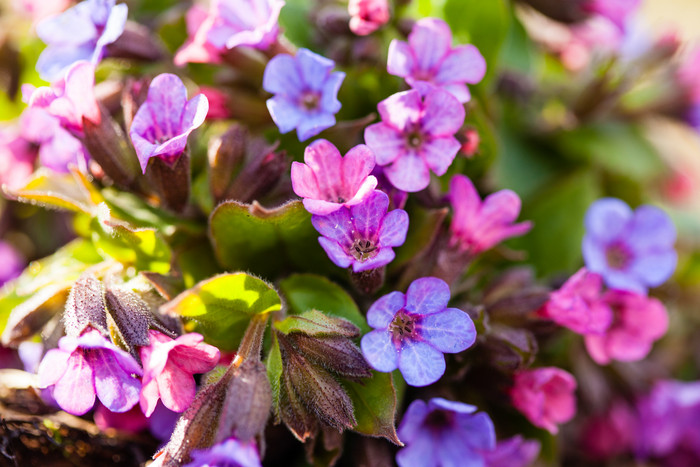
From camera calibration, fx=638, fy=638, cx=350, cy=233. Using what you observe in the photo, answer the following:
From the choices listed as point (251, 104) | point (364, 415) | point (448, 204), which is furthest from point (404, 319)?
point (251, 104)

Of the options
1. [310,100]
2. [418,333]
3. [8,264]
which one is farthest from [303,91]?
[8,264]

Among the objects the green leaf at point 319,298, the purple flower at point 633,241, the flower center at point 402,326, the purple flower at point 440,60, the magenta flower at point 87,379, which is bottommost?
the purple flower at point 633,241

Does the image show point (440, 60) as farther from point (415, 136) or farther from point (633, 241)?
point (633, 241)

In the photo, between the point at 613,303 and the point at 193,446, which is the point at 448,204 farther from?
the point at 193,446

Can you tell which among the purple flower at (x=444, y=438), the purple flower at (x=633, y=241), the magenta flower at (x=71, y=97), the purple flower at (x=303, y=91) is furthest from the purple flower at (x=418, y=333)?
the magenta flower at (x=71, y=97)

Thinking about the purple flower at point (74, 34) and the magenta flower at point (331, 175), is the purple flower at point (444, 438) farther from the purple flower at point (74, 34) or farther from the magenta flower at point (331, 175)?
the purple flower at point (74, 34)

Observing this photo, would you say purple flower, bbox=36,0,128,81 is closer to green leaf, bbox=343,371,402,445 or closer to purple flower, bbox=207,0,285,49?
purple flower, bbox=207,0,285,49
